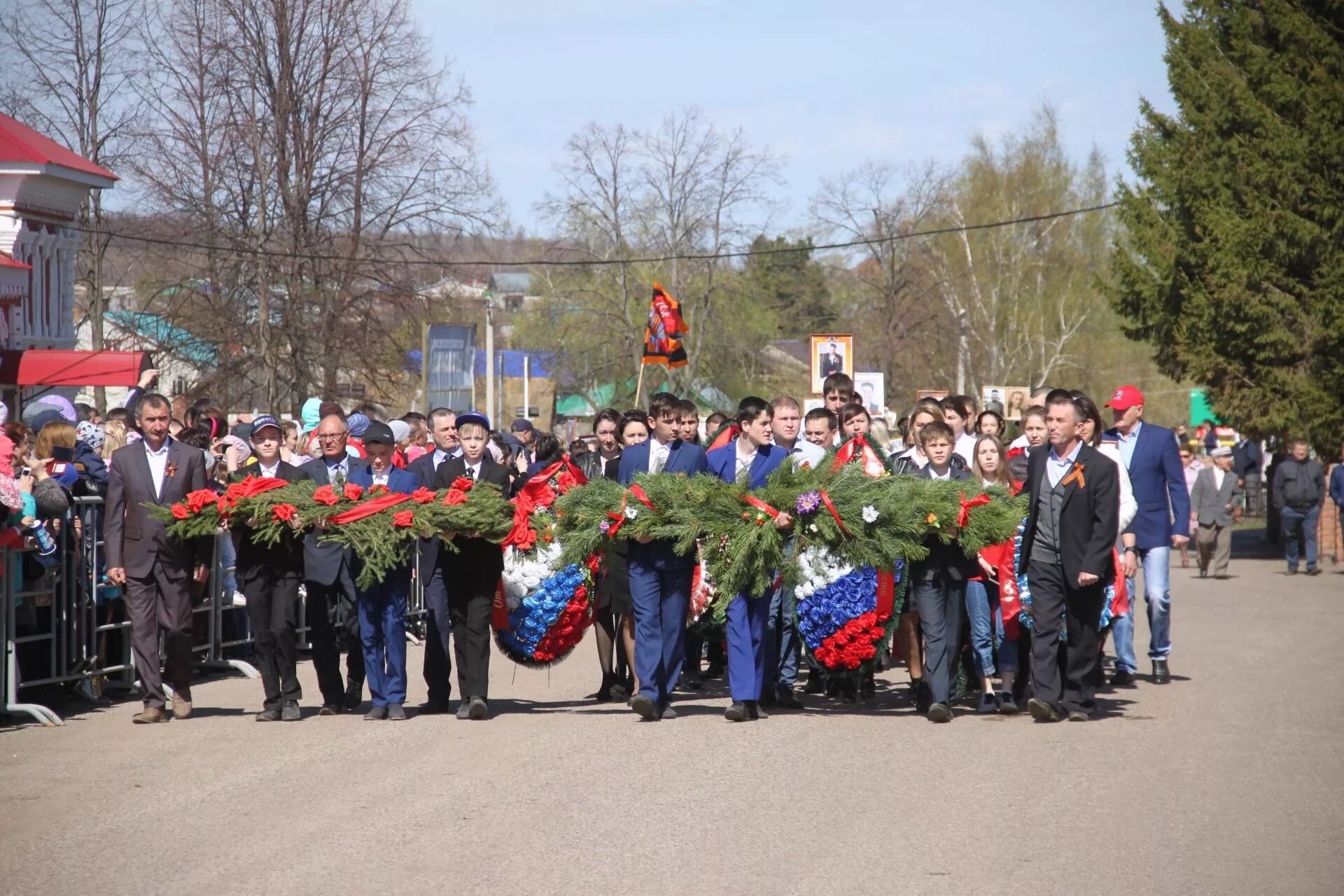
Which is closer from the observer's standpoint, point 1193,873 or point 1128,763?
point 1193,873

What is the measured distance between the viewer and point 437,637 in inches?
404

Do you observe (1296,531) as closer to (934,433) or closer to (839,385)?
(839,385)

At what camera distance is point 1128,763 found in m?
8.32

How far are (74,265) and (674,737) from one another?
909 inches

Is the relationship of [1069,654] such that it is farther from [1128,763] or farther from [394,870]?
[394,870]

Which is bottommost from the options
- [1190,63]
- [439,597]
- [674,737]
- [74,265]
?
[674,737]

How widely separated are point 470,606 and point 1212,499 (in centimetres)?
1578

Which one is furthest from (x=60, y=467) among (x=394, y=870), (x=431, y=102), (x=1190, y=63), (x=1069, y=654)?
(x=431, y=102)

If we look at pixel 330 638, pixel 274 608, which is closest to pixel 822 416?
pixel 330 638

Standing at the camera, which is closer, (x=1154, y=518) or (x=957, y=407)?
(x=1154, y=518)

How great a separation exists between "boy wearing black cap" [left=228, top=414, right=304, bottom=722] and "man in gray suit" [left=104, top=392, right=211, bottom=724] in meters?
0.33

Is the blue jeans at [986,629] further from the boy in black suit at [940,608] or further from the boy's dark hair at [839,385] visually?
the boy's dark hair at [839,385]

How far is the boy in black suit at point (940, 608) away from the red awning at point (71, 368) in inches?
521

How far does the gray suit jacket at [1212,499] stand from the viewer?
22625 millimetres
